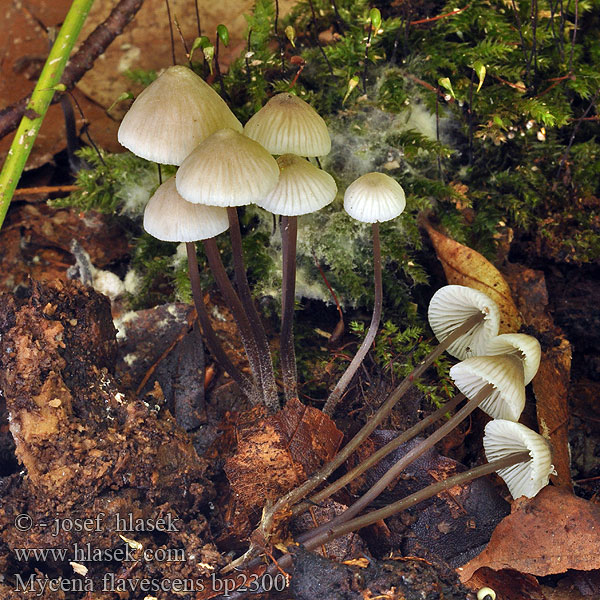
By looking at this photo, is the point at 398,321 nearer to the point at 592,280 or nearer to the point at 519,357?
the point at 519,357

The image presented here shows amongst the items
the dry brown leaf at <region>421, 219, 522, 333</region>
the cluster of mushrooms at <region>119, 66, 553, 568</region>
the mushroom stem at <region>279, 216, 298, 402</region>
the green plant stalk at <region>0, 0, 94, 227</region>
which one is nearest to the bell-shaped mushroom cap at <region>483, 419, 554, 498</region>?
the cluster of mushrooms at <region>119, 66, 553, 568</region>

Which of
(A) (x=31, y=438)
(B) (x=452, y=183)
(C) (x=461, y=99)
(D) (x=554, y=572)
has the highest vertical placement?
(C) (x=461, y=99)

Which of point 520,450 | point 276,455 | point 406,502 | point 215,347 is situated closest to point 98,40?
point 215,347

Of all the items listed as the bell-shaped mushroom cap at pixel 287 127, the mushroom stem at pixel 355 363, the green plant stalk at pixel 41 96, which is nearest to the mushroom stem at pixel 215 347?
the mushroom stem at pixel 355 363

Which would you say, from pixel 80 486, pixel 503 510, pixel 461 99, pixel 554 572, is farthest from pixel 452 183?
pixel 80 486

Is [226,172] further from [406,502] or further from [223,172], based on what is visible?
[406,502]

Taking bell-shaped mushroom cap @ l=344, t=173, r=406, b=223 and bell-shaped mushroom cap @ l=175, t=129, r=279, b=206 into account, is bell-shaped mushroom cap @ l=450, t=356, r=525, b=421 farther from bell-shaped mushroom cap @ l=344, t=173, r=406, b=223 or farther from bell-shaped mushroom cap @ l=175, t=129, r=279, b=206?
bell-shaped mushroom cap @ l=175, t=129, r=279, b=206

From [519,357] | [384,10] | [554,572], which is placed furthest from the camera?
[384,10]
